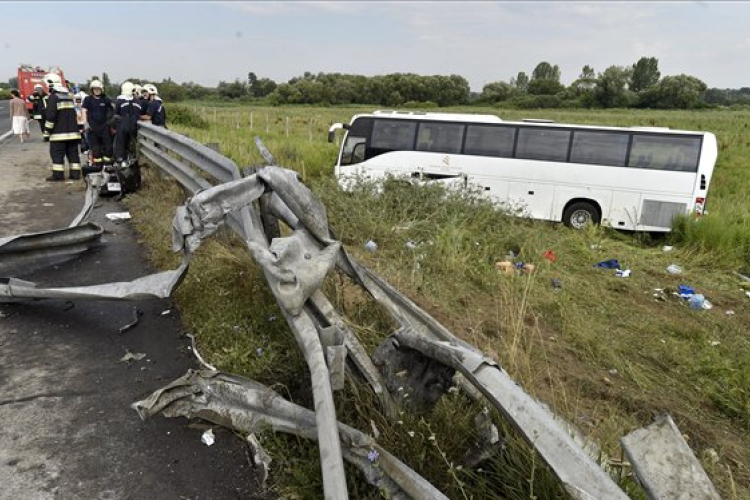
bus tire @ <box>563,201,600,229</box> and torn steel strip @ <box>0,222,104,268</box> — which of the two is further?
bus tire @ <box>563,201,600,229</box>

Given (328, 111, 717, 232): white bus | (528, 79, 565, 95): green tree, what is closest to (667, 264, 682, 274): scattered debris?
(328, 111, 717, 232): white bus

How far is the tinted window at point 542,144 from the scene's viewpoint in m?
12.4

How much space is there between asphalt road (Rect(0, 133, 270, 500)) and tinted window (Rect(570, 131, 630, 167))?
397 inches

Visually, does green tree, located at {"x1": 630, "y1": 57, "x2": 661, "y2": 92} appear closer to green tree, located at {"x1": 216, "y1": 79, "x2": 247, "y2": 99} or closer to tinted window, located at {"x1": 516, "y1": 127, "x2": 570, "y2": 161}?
green tree, located at {"x1": 216, "y1": 79, "x2": 247, "y2": 99}

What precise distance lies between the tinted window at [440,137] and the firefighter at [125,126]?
652 centimetres

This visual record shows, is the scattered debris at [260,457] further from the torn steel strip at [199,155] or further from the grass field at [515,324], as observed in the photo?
the torn steel strip at [199,155]

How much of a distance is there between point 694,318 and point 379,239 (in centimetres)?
376

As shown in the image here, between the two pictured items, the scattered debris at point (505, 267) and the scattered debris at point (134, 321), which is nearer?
the scattered debris at point (134, 321)

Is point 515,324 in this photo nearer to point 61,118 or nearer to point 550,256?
point 550,256

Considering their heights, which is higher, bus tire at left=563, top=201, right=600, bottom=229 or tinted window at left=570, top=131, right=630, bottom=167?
tinted window at left=570, top=131, right=630, bottom=167

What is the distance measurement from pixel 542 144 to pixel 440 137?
7.86 ft

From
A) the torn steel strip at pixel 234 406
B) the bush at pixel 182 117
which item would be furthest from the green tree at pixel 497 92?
the torn steel strip at pixel 234 406

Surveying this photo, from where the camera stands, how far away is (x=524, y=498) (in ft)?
7.29

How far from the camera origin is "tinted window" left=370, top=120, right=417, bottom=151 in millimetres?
13516
